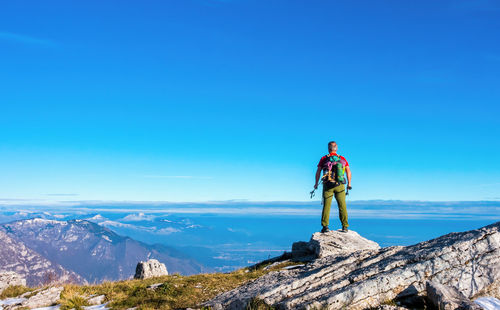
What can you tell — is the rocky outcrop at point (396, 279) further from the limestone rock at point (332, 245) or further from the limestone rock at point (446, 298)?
the limestone rock at point (332, 245)

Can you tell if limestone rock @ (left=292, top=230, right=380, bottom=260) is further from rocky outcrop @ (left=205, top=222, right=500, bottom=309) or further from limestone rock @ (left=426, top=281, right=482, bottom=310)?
limestone rock @ (left=426, top=281, right=482, bottom=310)

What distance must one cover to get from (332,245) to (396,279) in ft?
29.5

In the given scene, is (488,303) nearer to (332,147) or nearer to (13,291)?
(332,147)

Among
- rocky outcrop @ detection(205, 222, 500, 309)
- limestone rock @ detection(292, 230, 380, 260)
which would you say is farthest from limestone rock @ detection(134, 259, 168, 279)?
rocky outcrop @ detection(205, 222, 500, 309)

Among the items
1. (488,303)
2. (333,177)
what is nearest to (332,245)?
(333,177)

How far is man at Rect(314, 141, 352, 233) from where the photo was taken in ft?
62.1

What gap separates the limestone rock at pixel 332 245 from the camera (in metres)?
17.2

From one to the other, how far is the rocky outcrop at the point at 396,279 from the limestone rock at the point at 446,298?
698 mm

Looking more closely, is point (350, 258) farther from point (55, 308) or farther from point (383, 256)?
point (55, 308)

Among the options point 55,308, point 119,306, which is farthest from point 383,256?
point 55,308

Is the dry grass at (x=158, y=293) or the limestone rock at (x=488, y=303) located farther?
the dry grass at (x=158, y=293)

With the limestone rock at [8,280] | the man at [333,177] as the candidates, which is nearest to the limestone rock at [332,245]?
the man at [333,177]

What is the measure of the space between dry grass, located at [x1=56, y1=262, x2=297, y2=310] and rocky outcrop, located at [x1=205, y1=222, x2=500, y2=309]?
1517 mm

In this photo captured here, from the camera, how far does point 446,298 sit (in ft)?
24.7
